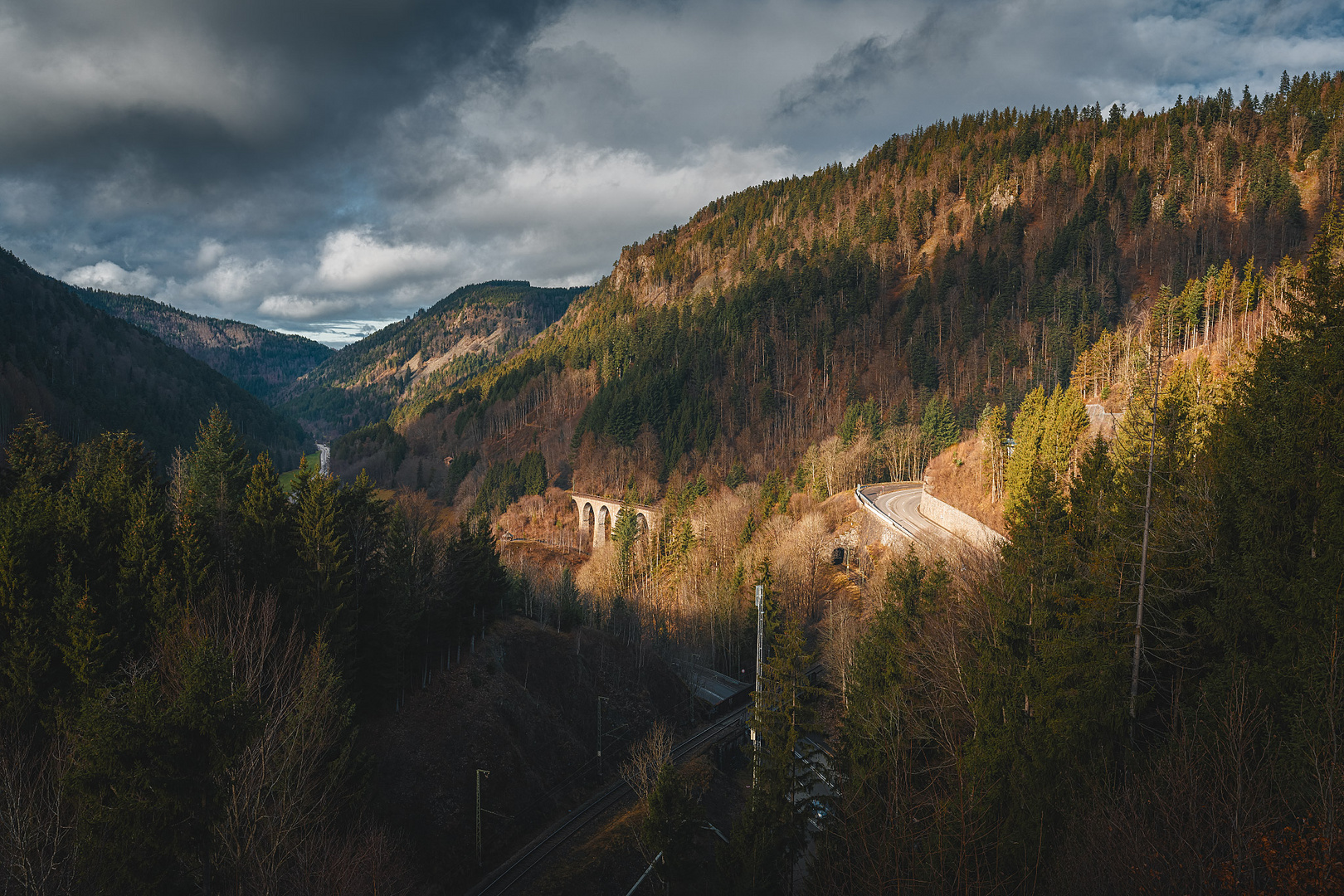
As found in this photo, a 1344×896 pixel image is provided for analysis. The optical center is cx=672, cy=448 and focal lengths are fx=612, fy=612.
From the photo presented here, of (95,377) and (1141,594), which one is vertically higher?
(95,377)

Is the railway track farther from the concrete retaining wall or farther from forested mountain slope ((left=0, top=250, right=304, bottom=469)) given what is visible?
forested mountain slope ((left=0, top=250, right=304, bottom=469))

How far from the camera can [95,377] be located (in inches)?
5822

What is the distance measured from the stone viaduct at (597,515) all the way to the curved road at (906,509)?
3504cm

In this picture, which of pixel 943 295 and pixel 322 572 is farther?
pixel 943 295

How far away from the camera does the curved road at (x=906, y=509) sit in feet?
161

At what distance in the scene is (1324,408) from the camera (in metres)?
13.7

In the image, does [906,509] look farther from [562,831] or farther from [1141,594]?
[1141,594]

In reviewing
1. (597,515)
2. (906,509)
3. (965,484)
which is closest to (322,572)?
(906,509)

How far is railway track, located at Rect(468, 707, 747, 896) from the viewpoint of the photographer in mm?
27312

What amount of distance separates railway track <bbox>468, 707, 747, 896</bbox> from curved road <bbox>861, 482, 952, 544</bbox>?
69.6ft

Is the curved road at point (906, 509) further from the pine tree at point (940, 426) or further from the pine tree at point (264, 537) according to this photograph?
the pine tree at point (264, 537)

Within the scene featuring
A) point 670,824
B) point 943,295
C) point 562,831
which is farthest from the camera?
point 943,295

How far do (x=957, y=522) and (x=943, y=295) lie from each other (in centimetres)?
10029

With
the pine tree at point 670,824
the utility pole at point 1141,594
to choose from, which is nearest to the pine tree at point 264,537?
the pine tree at point 670,824
